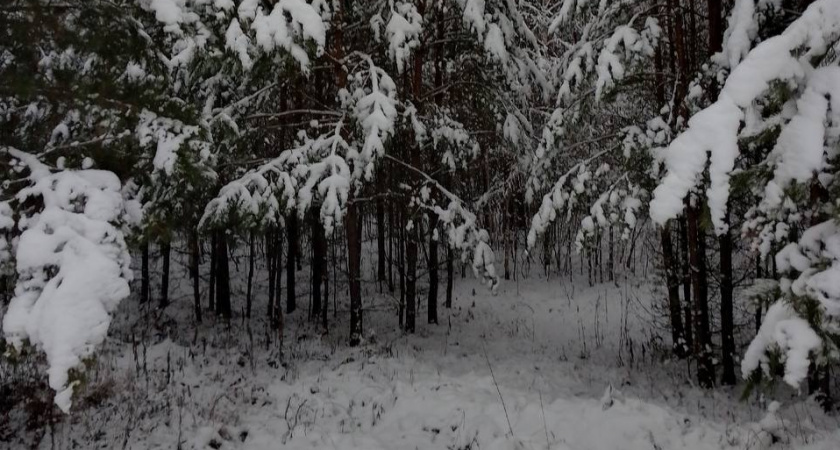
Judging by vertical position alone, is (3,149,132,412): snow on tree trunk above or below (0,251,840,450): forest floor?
above

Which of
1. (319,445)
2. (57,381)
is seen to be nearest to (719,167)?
(57,381)

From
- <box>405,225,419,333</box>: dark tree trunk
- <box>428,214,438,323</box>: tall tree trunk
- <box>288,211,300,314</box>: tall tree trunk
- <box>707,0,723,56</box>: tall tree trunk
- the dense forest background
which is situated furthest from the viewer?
<box>288,211,300,314</box>: tall tree trunk

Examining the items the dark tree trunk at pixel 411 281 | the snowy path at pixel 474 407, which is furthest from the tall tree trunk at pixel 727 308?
the dark tree trunk at pixel 411 281

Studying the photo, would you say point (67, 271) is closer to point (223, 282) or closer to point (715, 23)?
point (715, 23)

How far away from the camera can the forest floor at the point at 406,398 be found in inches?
244

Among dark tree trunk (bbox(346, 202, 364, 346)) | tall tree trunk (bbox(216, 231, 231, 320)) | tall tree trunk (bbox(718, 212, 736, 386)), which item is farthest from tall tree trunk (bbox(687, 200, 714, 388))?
tall tree trunk (bbox(216, 231, 231, 320))

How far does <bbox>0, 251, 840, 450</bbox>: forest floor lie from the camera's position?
6199mm

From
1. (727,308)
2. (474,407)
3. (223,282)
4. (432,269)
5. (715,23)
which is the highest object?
(715,23)

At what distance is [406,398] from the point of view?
7.42m

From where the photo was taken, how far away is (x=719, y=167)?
2.88m

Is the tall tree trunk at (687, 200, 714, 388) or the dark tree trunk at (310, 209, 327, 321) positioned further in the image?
the dark tree trunk at (310, 209, 327, 321)

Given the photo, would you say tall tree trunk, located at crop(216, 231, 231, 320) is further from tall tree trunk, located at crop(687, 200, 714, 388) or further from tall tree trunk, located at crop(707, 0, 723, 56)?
tall tree trunk, located at crop(707, 0, 723, 56)

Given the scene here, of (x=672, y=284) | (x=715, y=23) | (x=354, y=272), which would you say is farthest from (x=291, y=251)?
(x=715, y=23)

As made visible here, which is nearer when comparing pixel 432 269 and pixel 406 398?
pixel 406 398
